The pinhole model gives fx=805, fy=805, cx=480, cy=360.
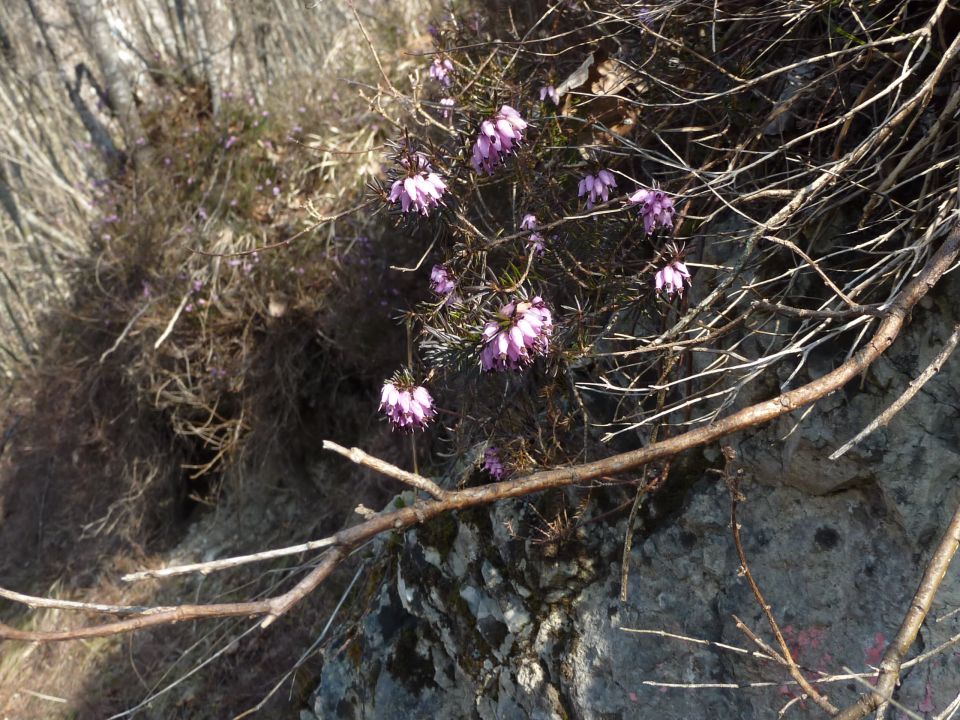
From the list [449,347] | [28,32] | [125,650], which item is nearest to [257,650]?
[125,650]

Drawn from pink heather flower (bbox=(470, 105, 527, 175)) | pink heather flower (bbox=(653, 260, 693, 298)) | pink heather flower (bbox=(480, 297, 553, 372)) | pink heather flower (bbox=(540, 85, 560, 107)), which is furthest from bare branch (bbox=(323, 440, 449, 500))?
pink heather flower (bbox=(540, 85, 560, 107))

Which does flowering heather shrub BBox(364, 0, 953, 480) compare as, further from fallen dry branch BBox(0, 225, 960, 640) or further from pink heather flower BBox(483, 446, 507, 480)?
fallen dry branch BBox(0, 225, 960, 640)

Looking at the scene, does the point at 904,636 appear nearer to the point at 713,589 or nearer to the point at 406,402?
the point at 713,589

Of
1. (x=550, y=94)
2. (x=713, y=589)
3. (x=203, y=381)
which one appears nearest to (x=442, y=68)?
(x=550, y=94)

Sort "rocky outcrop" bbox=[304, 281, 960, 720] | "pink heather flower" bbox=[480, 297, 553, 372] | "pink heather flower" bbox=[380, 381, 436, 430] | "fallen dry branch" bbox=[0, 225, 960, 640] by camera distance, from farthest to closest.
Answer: "pink heather flower" bbox=[380, 381, 436, 430] < "pink heather flower" bbox=[480, 297, 553, 372] < "rocky outcrop" bbox=[304, 281, 960, 720] < "fallen dry branch" bbox=[0, 225, 960, 640]

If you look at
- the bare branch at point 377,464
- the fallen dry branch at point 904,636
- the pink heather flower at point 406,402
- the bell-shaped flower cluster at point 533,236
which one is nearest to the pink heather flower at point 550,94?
the bell-shaped flower cluster at point 533,236
